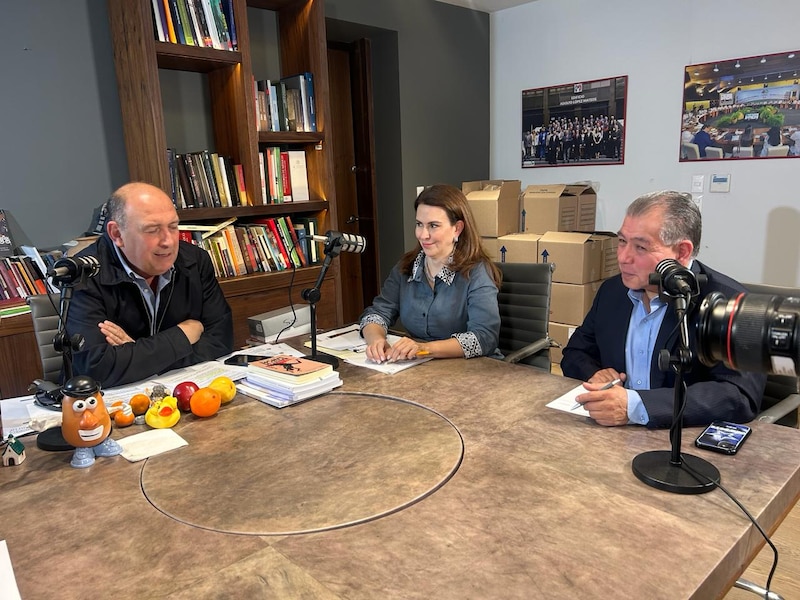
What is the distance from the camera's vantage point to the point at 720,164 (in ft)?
12.2

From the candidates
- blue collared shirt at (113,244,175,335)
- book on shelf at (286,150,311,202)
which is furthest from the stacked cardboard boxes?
blue collared shirt at (113,244,175,335)

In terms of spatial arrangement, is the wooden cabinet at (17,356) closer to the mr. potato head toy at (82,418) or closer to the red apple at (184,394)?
the red apple at (184,394)

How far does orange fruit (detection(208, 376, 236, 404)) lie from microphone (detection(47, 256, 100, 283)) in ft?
1.39

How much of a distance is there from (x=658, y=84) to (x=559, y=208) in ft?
3.36

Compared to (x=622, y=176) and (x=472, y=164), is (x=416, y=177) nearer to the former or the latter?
(x=472, y=164)

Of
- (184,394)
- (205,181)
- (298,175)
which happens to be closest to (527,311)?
(184,394)

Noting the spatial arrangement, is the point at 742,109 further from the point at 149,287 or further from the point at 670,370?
the point at 149,287

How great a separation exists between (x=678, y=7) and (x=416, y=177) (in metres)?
1.99

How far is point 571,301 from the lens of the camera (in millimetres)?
3803

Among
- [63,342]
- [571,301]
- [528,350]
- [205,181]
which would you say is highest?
[205,181]

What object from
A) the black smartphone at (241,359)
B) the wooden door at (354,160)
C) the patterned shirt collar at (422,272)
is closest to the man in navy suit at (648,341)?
the patterned shirt collar at (422,272)

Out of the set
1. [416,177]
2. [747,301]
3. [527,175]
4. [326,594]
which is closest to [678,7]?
[527,175]

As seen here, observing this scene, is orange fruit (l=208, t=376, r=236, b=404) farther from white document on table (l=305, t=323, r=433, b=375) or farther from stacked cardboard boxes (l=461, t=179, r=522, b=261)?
stacked cardboard boxes (l=461, t=179, r=522, b=261)

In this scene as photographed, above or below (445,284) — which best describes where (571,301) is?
below
